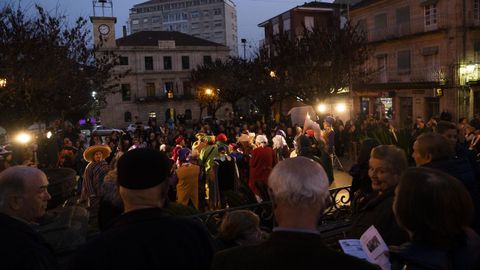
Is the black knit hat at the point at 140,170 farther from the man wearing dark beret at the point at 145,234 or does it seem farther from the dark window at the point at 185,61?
the dark window at the point at 185,61

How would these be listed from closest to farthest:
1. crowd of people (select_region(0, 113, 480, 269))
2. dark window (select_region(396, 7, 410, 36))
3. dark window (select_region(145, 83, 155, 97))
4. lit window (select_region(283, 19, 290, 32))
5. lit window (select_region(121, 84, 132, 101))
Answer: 1. crowd of people (select_region(0, 113, 480, 269))
2. dark window (select_region(396, 7, 410, 36))
3. lit window (select_region(283, 19, 290, 32))
4. lit window (select_region(121, 84, 132, 101))
5. dark window (select_region(145, 83, 155, 97))

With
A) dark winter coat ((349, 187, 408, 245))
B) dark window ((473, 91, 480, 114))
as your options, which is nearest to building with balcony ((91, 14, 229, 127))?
dark window ((473, 91, 480, 114))

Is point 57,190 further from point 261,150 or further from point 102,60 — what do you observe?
point 102,60

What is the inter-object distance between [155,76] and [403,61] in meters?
35.2

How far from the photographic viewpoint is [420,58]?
2844cm

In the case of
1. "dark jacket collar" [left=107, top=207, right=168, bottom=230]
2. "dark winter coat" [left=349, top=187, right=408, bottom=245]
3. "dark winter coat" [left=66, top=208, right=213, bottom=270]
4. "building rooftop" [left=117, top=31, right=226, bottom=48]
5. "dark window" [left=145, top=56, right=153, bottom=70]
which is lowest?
"dark winter coat" [left=349, top=187, right=408, bottom=245]

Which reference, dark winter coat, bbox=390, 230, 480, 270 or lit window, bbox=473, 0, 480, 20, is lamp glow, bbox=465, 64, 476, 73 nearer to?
lit window, bbox=473, 0, 480, 20

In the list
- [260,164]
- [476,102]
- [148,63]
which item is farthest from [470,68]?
[148,63]

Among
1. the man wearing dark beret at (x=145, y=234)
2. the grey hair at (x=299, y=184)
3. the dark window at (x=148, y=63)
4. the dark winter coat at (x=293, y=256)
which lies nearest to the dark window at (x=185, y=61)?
the dark window at (x=148, y=63)

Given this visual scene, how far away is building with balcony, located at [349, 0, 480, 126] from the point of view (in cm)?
2538

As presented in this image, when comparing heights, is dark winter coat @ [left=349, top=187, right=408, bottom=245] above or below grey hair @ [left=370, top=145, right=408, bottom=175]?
below

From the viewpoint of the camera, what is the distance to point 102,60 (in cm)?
1828

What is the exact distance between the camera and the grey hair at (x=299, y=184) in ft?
5.82

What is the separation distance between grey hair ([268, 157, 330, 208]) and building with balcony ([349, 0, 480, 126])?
21.6 meters
